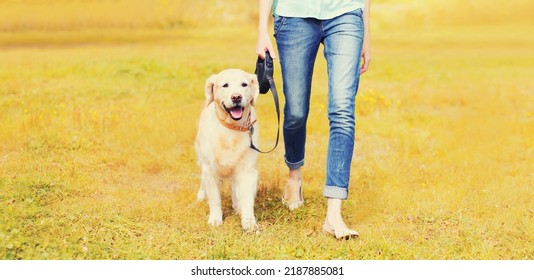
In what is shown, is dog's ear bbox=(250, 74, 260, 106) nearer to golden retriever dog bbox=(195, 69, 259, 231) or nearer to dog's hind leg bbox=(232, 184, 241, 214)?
golden retriever dog bbox=(195, 69, 259, 231)

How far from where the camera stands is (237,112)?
540 centimetres

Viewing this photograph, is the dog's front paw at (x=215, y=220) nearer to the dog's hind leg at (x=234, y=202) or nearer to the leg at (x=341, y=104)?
the dog's hind leg at (x=234, y=202)

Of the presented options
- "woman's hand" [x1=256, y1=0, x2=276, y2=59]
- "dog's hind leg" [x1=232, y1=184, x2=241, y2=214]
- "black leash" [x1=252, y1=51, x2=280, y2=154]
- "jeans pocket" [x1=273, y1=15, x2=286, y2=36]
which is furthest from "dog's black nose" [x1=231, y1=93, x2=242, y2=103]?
"dog's hind leg" [x1=232, y1=184, x2=241, y2=214]

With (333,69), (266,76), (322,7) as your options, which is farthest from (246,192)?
(322,7)

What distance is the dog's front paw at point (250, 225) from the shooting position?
543cm

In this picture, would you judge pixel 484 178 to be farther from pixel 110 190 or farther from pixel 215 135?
pixel 110 190

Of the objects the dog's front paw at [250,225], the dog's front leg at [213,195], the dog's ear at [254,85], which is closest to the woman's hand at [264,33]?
the dog's ear at [254,85]

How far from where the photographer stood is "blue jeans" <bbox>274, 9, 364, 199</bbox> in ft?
17.0

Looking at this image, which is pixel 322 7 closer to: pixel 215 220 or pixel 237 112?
pixel 237 112

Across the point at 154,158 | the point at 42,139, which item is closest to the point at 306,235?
the point at 154,158

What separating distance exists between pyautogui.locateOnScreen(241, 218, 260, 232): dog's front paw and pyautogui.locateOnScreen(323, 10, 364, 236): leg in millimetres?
575

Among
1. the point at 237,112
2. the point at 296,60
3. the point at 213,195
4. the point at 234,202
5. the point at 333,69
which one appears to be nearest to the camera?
the point at 333,69

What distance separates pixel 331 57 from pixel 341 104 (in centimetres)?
42
